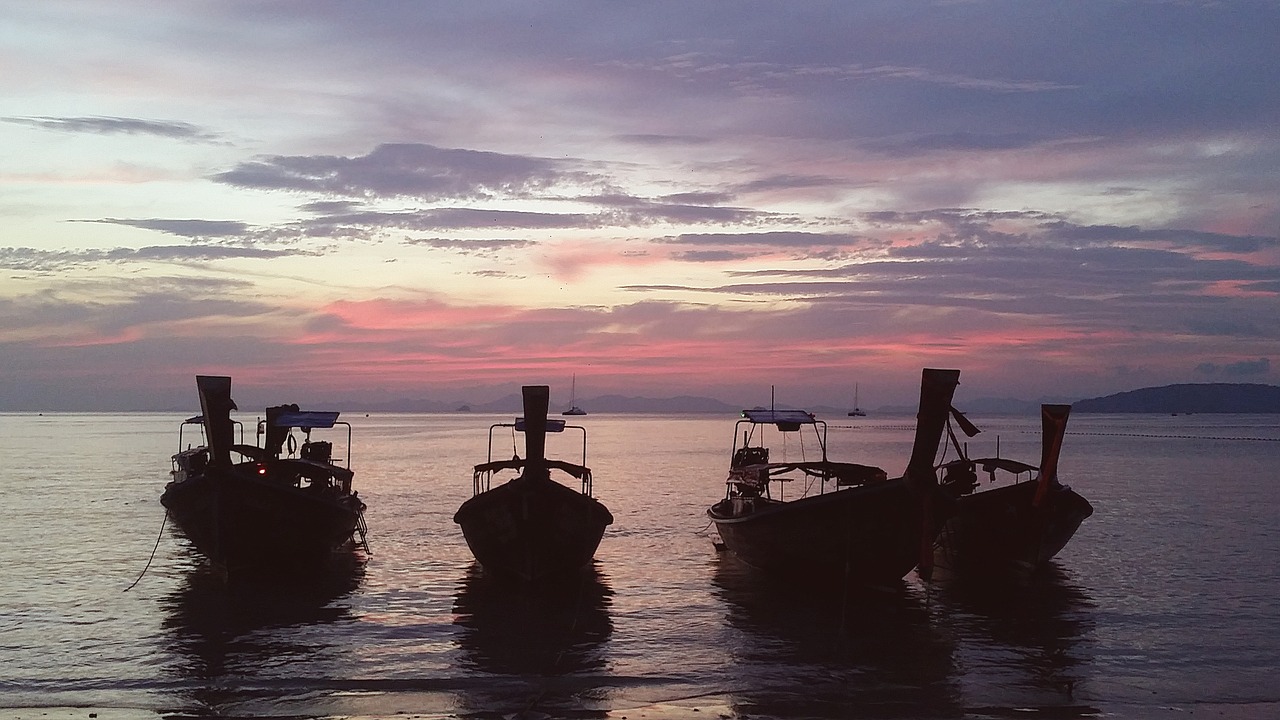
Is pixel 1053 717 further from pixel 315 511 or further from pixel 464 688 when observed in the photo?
pixel 315 511

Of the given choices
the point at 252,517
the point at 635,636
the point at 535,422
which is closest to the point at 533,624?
the point at 635,636

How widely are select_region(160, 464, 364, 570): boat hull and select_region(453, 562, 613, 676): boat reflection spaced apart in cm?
396

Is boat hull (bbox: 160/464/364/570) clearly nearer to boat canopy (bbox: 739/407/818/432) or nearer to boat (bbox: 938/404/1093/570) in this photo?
boat canopy (bbox: 739/407/818/432)

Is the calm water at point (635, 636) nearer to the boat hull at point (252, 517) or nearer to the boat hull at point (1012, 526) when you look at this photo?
the boat hull at point (1012, 526)

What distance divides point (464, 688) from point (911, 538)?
→ 1019 cm

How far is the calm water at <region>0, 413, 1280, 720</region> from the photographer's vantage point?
13492mm

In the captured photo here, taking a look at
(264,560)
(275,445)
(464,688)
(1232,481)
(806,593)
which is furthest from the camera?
(1232,481)

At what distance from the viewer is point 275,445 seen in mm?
30875

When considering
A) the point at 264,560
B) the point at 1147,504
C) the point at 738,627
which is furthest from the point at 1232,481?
the point at 264,560

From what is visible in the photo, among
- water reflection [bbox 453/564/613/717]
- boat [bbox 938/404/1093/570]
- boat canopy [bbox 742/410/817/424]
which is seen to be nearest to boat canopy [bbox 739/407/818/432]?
boat canopy [bbox 742/410/817/424]

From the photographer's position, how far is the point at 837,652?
649 inches

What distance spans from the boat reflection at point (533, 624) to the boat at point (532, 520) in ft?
1.65

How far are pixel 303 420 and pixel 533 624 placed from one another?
44.1ft

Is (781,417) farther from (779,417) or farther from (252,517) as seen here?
(252,517)
